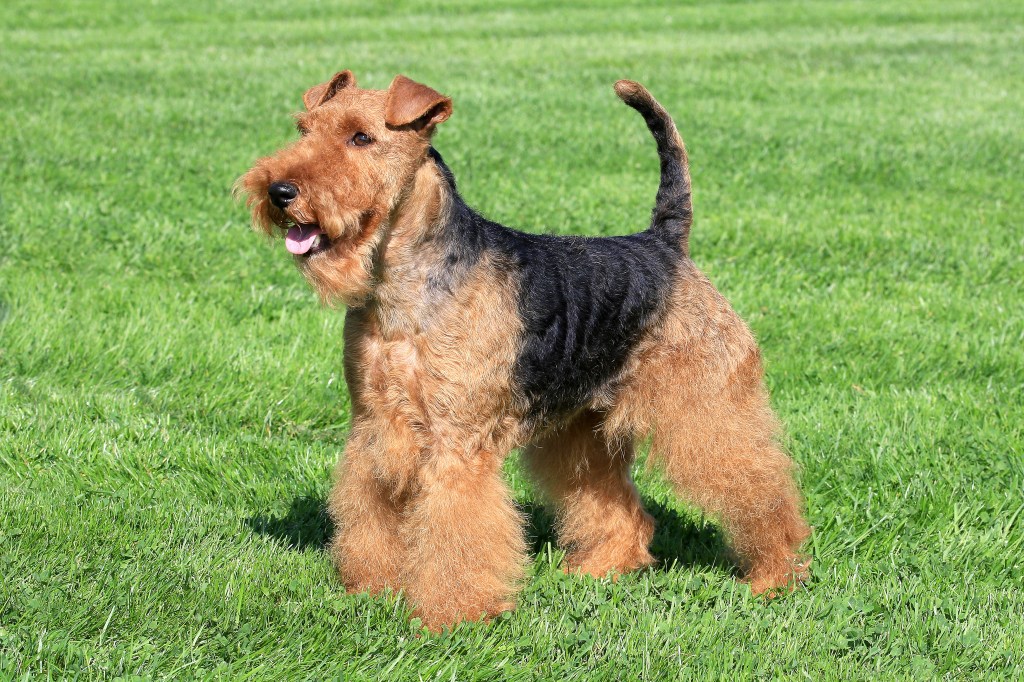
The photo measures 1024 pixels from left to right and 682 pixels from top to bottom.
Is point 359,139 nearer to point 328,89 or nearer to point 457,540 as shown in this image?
point 328,89

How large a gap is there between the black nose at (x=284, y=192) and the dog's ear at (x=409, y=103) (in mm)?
439

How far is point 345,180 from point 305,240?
0.76ft

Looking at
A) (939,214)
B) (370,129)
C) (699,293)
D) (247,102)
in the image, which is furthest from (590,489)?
(247,102)

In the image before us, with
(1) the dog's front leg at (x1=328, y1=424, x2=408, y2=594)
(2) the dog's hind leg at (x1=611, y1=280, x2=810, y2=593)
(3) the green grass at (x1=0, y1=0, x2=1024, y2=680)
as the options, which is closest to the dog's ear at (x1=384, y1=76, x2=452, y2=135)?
(1) the dog's front leg at (x1=328, y1=424, x2=408, y2=594)

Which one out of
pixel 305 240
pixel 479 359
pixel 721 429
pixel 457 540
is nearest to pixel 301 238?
pixel 305 240

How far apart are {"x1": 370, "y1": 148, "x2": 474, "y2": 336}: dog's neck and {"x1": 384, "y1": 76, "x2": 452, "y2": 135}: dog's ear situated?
0.65 ft

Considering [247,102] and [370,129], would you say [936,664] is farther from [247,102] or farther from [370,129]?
[247,102]

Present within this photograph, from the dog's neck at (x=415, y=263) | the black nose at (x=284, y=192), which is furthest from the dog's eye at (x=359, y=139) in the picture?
the black nose at (x=284, y=192)

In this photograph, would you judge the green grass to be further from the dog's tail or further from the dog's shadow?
the dog's tail

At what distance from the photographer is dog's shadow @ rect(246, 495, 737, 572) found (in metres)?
4.44

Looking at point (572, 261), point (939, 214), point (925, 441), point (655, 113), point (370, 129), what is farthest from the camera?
point (939, 214)

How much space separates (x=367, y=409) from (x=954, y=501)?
2.69m

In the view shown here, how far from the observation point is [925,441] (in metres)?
5.22

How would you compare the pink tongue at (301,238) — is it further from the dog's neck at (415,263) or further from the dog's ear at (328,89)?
the dog's ear at (328,89)
